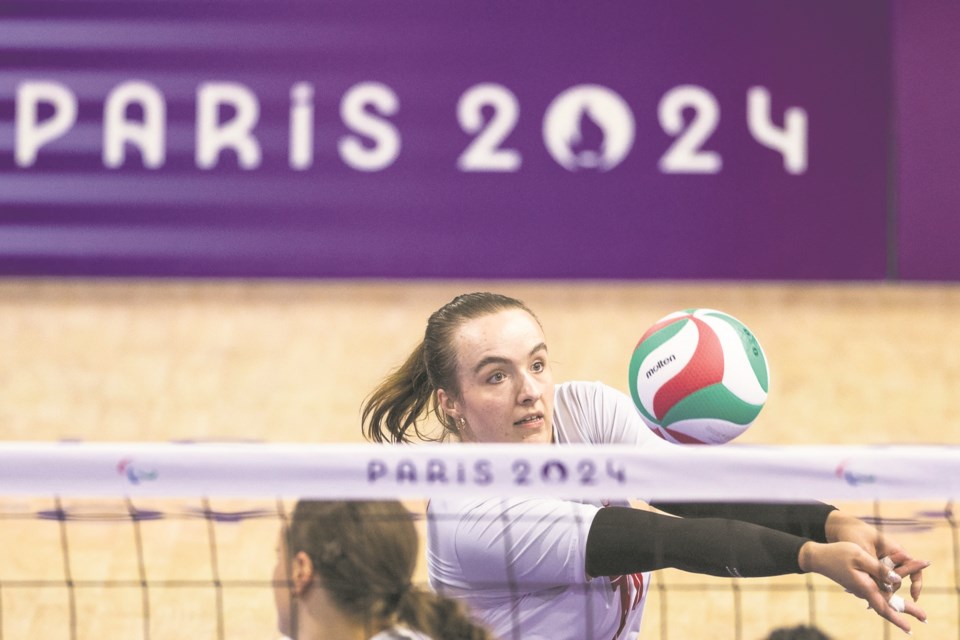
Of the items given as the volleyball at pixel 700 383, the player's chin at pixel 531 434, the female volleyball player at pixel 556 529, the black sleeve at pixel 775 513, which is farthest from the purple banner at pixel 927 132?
the player's chin at pixel 531 434

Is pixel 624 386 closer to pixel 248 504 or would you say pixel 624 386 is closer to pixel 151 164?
pixel 248 504

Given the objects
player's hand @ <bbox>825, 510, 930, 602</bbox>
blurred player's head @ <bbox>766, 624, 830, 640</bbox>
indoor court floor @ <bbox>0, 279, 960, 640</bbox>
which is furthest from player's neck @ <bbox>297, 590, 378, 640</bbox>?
indoor court floor @ <bbox>0, 279, 960, 640</bbox>

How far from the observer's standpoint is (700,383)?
11.6ft

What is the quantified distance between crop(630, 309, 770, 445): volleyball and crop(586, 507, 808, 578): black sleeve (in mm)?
749

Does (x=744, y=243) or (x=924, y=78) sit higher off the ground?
(x=924, y=78)

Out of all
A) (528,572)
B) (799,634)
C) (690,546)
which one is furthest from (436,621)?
(799,634)

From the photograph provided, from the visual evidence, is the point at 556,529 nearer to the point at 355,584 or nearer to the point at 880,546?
the point at 355,584

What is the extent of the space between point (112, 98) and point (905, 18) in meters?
6.53

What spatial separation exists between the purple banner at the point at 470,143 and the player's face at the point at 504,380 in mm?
6525

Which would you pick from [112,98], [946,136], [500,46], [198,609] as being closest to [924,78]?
[946,136]

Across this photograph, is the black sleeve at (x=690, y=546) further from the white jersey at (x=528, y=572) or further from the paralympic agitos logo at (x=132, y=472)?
the paralympic agitos logo at (x=132, y=472)

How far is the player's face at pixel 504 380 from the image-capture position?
327cm

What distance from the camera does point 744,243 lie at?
388 inches

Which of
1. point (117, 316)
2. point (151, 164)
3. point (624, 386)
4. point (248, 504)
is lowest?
point (248, 504)
